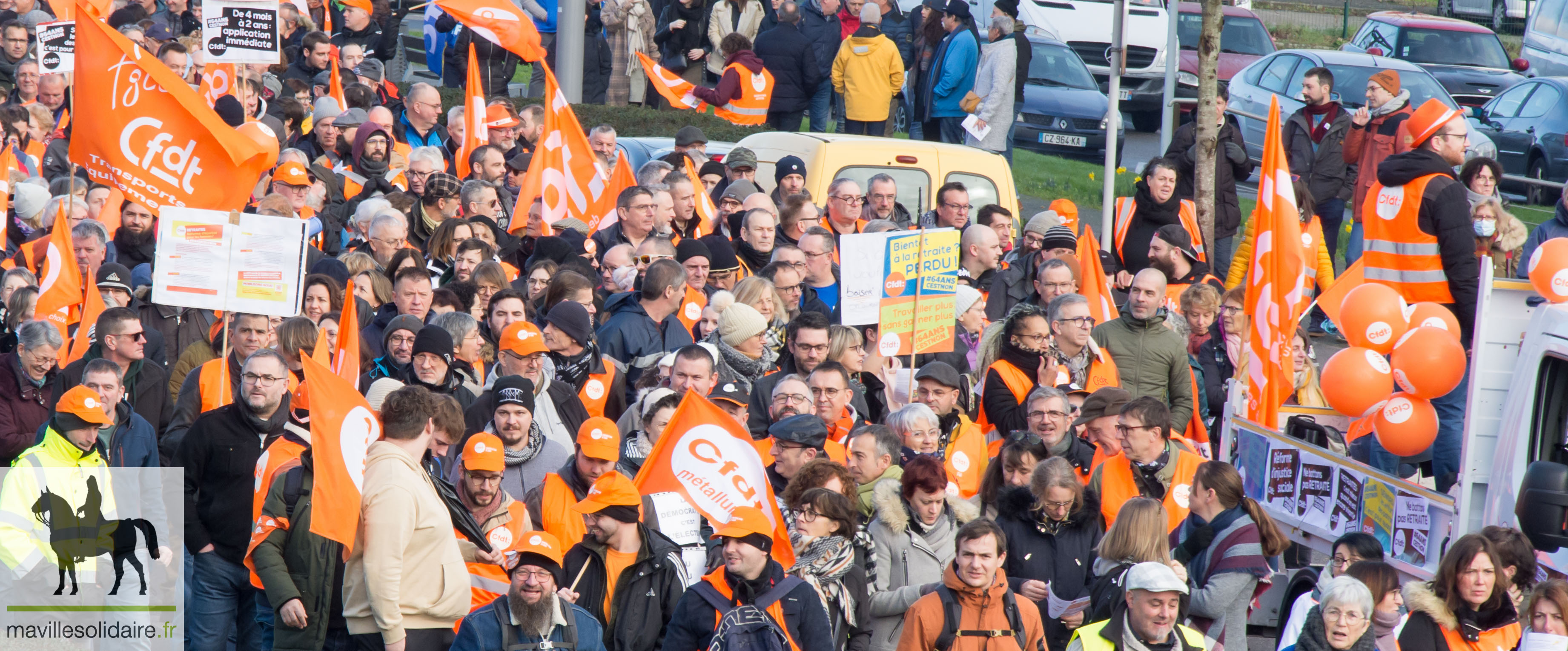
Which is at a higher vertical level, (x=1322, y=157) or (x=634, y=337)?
(x=1322, y=157)

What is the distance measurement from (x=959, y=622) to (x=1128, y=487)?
5.55 feet

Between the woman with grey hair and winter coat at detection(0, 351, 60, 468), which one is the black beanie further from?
the woman with grey hair

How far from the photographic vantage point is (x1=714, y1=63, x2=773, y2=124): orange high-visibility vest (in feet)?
57.7

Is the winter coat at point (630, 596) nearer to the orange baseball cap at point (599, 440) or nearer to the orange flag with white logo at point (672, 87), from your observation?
the orange baseball cap at point (599, 440)

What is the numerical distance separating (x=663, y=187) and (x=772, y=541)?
5753mm

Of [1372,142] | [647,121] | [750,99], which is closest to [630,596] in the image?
[1372,142]

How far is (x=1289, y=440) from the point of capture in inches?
340

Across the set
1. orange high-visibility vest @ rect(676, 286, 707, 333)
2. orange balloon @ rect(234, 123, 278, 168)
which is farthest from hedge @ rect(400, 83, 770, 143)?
orange balloon @ rect(234, 123, 278, 168)

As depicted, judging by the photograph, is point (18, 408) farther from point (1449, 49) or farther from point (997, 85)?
point (1449, 49)

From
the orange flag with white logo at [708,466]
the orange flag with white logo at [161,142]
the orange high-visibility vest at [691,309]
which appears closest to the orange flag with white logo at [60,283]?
the orange flag with white logo at [161,142]

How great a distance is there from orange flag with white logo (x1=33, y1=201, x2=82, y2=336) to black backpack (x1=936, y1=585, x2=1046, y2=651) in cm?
585

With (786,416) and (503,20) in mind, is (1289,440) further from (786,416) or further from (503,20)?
(503,20)

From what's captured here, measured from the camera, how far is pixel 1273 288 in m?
9.98

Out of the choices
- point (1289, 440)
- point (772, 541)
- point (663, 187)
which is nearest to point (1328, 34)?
point (663, 187)
